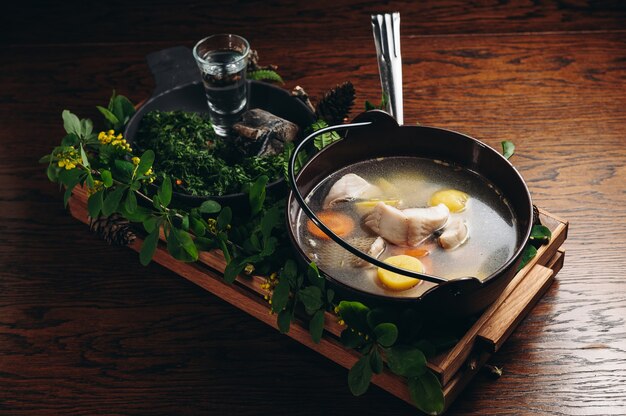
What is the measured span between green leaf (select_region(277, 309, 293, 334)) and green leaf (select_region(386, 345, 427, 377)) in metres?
0.19

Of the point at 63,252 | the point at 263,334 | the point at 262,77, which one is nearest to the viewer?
Answer: the point at 263,334

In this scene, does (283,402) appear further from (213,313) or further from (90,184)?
(90,184)

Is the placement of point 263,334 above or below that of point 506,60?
below

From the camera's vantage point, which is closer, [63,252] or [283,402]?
[283,402]

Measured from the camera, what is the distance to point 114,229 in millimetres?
1651

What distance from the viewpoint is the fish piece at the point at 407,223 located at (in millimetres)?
1425

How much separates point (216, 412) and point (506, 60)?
4.01 ft

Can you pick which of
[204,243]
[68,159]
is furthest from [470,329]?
[68,159]

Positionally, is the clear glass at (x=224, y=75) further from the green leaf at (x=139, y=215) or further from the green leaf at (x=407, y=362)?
the green leaf at (x=407, y=362)

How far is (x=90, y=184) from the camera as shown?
61.2 inches

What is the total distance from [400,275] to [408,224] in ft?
0.36

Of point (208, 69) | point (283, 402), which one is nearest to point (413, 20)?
point (208, 69)

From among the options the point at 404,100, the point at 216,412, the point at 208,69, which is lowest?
the point at 216,412

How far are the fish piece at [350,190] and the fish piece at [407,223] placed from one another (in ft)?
0.30
